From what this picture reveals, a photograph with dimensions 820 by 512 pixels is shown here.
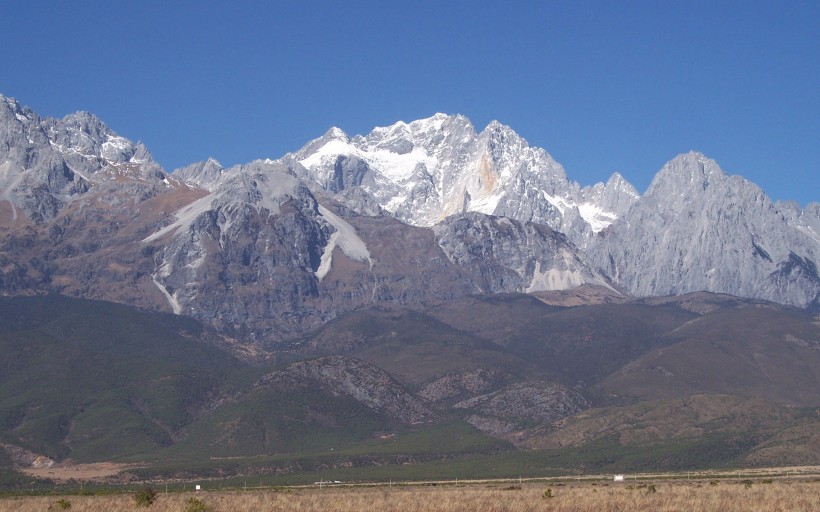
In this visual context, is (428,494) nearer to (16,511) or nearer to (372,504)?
(372,504)

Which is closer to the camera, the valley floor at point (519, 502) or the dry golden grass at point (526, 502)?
the dry golden grass at point (526, 502)

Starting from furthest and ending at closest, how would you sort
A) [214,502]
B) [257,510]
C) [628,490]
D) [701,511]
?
[628,490]
[214,502]
[257,510]
[701,511]

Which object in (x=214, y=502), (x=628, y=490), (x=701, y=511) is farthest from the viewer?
(x=628, y=490)

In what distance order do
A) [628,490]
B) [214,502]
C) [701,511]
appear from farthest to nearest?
1. [628,490]
2. [214,502]
3. [701,511]

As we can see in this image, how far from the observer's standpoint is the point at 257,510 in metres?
160

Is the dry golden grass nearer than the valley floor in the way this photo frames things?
Yes

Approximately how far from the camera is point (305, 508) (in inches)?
6329

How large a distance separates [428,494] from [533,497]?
Result: 2096 cm

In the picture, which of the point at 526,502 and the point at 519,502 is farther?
the point at 526,502

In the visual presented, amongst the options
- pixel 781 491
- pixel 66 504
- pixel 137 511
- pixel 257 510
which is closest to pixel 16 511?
pixel 66 504

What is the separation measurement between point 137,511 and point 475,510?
41.3 metres

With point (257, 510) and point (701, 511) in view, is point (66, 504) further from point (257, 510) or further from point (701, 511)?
point (701, 511)

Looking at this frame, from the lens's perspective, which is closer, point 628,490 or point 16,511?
point 16,511

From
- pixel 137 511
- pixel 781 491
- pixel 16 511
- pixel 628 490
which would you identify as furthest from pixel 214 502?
pixel 781 491
